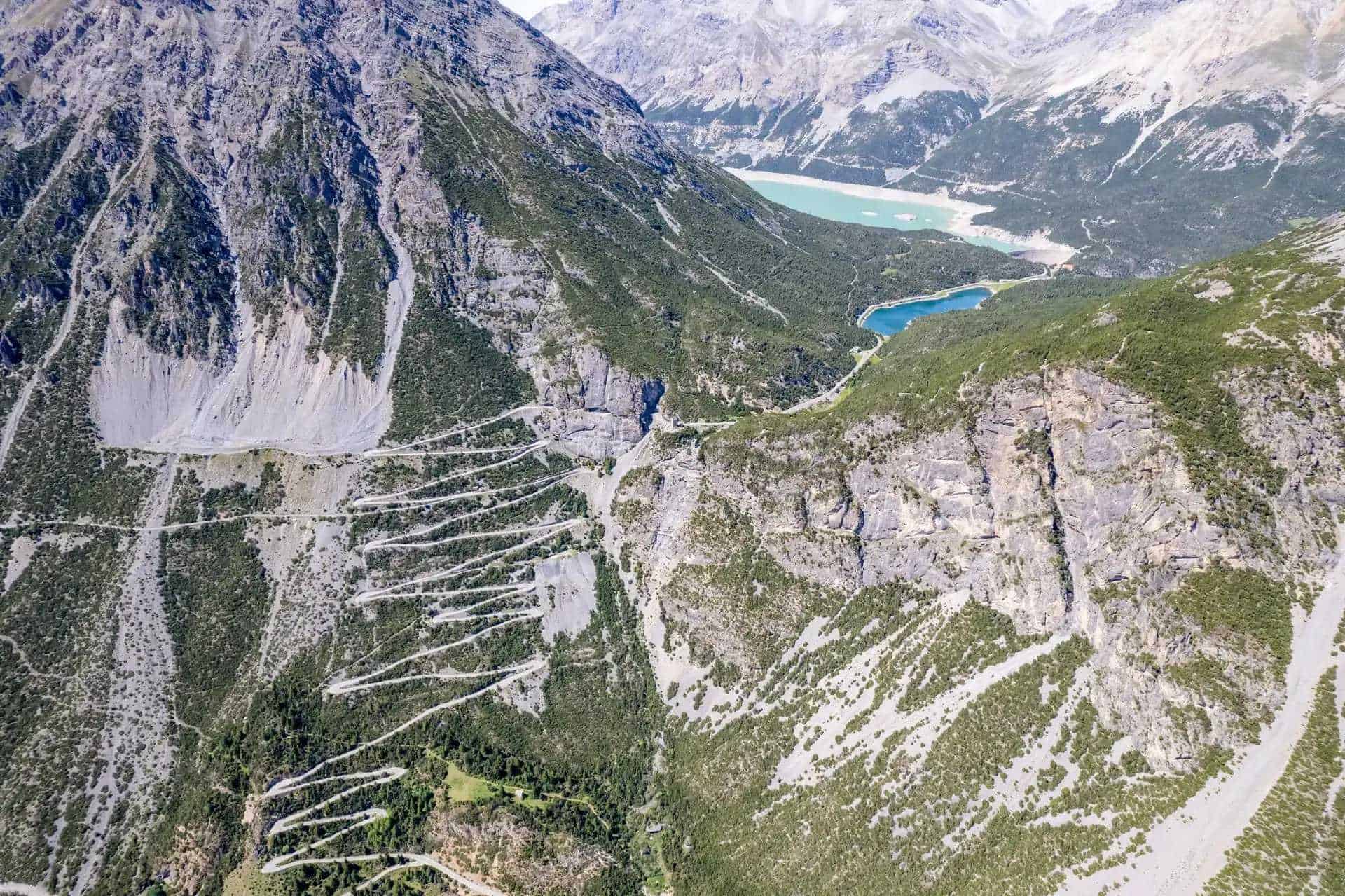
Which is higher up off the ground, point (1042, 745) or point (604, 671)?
point (604, 671)

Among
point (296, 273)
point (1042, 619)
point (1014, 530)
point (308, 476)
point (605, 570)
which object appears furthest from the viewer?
point (296, 273)

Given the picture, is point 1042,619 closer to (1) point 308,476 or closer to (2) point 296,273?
(1) point 308,476

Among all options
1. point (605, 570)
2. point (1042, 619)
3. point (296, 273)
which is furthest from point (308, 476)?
point (1042, 619)

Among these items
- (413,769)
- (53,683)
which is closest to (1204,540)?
(413,769)

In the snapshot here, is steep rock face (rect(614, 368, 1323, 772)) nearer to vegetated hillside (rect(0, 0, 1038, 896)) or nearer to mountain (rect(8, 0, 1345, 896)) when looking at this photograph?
mountain (rect(8, 0, 1345, 896))

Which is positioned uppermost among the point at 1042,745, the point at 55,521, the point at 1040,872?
the point at 55,521

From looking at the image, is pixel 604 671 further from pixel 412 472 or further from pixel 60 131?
pixel 60 131

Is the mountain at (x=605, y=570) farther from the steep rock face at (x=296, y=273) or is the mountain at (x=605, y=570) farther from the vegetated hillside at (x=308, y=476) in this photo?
the steep rock face at (x=296, y=273)
